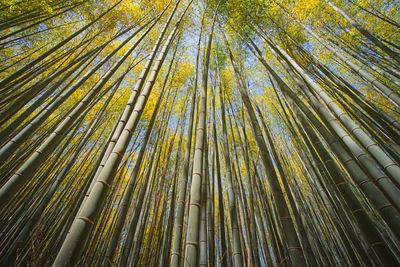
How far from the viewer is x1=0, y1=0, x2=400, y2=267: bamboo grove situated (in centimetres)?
110

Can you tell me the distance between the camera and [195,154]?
127 centimetres

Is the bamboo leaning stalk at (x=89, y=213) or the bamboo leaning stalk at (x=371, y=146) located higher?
the bamboo leaning stalk at (x=371, y=146)

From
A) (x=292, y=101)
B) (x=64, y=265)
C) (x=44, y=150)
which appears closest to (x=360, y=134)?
(x=292, y=101)

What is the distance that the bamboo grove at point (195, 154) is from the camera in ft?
3.60

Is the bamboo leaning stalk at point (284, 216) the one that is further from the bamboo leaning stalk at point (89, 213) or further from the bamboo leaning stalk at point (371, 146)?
the bamboo leaning stalk at point (89, 213)

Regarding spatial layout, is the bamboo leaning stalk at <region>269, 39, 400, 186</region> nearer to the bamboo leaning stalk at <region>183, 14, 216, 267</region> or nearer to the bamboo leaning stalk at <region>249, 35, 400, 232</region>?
the bamboo leaning stalk at <region>249, 35, 400, 232</region>

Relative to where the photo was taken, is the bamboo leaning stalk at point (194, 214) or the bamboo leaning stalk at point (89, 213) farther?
the bamboo leaning stalk at point (194, 214)

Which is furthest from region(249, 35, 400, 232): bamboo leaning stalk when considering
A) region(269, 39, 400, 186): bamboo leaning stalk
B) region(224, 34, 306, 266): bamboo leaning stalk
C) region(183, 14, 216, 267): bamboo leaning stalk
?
region(183, 14, 216, 267): bamboo leaning stalk

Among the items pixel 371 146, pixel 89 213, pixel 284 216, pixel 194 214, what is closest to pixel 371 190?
pixel 371 146

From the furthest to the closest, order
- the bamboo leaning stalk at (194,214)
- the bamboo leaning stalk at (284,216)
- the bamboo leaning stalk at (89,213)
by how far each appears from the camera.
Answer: the bamboo leaning stalk at (284,216) → the bamboo leaning stalk at (194,214) → the bamboo leaning stalk at (89,213)

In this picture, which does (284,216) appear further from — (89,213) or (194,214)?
(89,213)

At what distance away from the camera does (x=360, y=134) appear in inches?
50.0

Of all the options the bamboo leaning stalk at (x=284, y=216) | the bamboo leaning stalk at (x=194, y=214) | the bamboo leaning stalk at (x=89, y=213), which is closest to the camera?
the bamboo leaning stalk at (x=89, y=213)

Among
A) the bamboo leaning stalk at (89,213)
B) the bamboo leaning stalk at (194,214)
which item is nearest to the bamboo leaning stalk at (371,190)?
the bamboo leaning stalk at (194,214)
